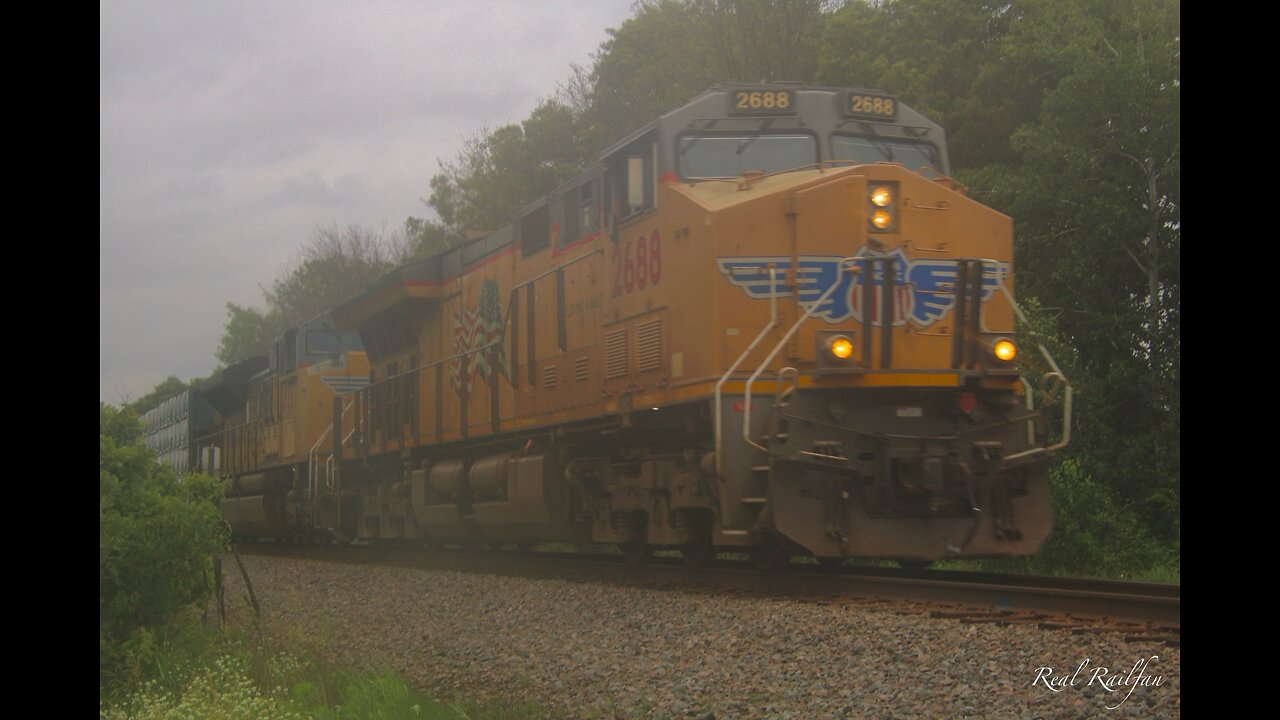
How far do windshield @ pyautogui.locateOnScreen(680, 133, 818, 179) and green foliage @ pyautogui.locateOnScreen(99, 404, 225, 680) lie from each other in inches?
191

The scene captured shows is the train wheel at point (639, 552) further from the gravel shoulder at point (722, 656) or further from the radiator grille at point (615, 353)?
the radiator grille at point (615, 353)

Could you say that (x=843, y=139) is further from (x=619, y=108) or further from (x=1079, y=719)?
(x=619, y=108)

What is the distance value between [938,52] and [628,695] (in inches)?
917

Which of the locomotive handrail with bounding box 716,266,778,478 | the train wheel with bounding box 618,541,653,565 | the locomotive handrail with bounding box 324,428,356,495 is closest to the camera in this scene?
the locomotive handrail with bounding box 716,266,778,478

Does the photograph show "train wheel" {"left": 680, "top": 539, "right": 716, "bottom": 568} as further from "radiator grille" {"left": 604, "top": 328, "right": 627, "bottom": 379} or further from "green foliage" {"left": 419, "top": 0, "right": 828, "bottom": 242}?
"green foliage" {"left": 419, "top": 0, "right": 828, "bottom": 242}

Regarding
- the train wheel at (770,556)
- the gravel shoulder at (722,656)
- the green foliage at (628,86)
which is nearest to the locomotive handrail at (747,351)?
the gravel shoulder at (722,656)

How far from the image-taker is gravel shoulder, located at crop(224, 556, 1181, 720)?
18.0ft

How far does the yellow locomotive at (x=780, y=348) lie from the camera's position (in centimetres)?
931

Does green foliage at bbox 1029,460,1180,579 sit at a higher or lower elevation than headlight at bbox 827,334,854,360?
lower

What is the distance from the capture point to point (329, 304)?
61.1 meters

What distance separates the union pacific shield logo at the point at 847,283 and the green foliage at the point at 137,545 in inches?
176

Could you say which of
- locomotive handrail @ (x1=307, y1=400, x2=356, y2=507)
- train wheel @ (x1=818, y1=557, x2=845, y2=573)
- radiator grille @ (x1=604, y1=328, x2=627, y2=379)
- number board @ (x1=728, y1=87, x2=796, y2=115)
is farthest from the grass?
locomotive handrail @ (x1=307, y1=400, x2=356, y2=507)

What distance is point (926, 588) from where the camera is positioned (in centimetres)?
894
